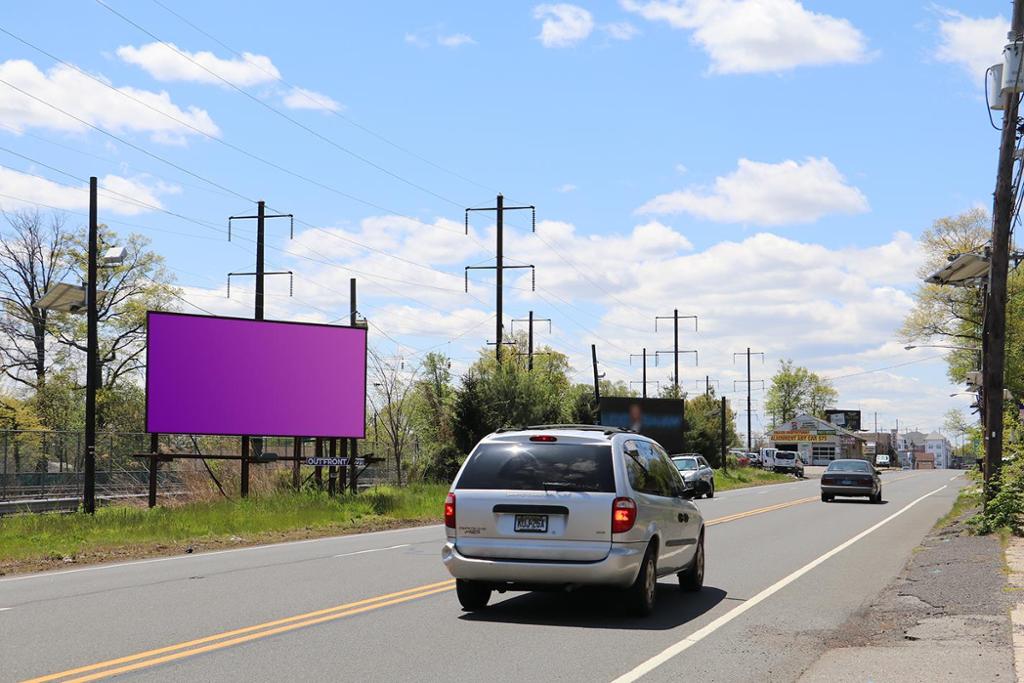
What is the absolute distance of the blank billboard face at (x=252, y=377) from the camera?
1221 inches

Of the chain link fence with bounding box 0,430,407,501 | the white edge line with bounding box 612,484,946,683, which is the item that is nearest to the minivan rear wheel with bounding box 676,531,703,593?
the white edge line with bounding box 612,484,946,683

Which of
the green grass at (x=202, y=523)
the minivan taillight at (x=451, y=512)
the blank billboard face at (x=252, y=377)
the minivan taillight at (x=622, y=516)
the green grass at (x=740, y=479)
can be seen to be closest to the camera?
the minivan taillight at (x=622, y=516)

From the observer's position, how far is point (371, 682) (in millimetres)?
7867

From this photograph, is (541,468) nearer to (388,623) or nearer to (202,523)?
(388,623)

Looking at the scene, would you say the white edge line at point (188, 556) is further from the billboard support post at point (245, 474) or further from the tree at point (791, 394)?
the tree at point (791, 394)

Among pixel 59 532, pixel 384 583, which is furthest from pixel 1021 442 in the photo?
pixel 59 532

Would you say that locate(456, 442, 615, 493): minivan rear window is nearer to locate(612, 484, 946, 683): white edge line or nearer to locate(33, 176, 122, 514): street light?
locate(612, 484, 946, 683): white edge line

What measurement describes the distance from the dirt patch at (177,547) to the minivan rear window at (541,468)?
8409 mm

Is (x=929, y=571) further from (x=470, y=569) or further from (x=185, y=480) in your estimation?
(x=185, y=480)

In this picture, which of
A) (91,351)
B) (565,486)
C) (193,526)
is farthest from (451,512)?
(91,351)

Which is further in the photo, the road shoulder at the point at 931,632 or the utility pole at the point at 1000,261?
the utility pole at the point at 1000,261

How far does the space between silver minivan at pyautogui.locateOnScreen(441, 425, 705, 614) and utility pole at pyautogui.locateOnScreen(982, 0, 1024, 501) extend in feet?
45.1

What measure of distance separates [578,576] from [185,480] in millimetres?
26909

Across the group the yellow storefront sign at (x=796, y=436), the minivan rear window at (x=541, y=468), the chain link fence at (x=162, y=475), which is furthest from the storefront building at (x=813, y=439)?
the minivan rear window at (x=541, y=468)
